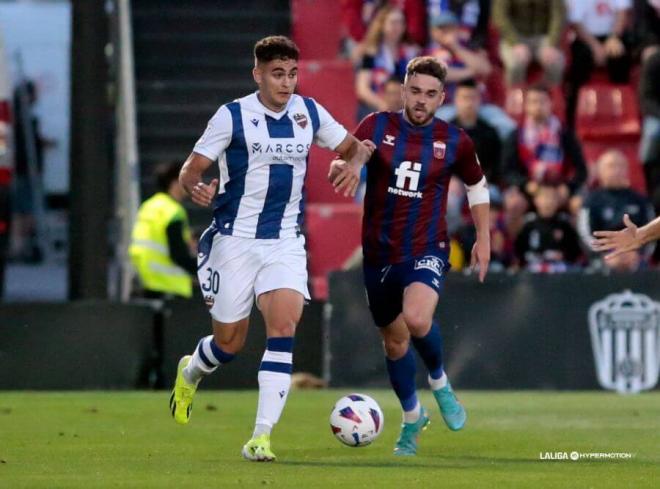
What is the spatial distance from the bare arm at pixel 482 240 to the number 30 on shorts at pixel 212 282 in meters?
1.51

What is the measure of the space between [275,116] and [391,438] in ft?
7.79

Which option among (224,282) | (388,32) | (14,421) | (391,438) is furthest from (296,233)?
(388,32)

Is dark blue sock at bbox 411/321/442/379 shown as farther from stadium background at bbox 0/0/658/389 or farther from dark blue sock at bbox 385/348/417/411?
stadium background at bbox 0/0/658/389

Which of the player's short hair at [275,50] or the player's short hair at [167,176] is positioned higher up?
the player's short hair at [275,50]

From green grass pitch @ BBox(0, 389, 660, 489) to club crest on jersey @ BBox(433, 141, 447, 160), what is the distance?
5.57 ft

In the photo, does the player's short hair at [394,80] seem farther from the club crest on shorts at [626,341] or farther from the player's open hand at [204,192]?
the player's open hand at [204,192]

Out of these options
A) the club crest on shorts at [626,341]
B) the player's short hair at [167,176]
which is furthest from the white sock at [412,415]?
the player's short hair at [167,176]

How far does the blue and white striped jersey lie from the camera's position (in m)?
10.3

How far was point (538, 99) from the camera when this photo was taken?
18266 mm

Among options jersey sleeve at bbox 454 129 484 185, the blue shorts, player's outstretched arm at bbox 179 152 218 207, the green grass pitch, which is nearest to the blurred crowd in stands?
the green grass pitch

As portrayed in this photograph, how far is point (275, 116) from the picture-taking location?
10.4 metres

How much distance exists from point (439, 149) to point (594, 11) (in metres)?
9.03

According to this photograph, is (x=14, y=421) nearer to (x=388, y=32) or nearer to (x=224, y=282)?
(x=224, y=282)

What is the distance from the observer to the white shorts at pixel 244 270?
10.4 m
